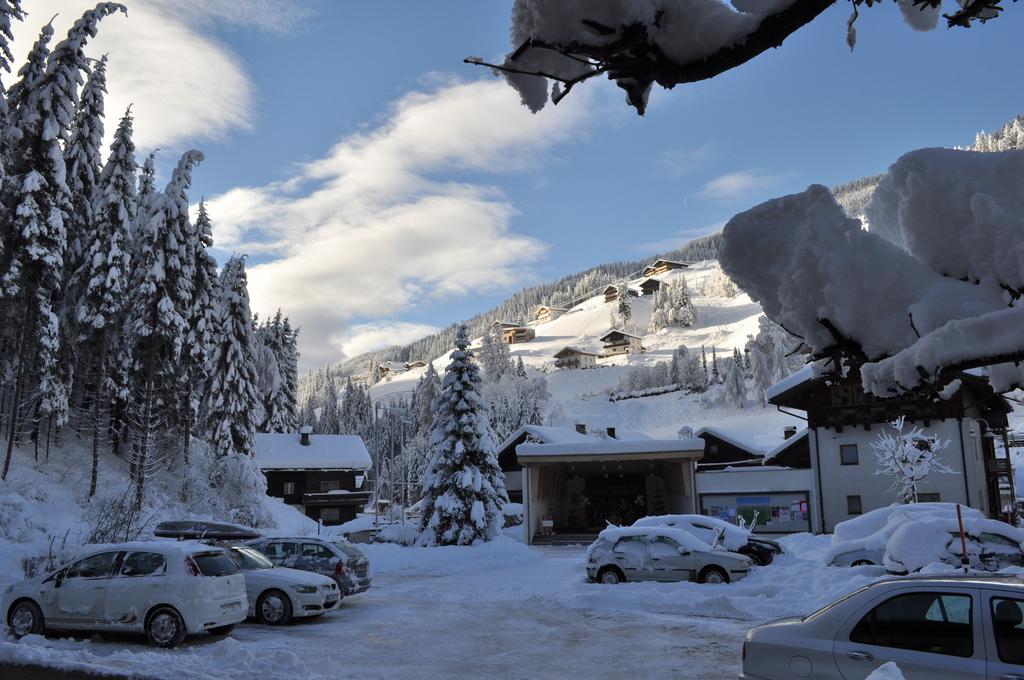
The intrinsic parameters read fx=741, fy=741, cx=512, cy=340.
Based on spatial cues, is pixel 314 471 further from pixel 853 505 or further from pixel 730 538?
pixel 730 538

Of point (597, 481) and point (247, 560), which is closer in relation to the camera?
point (247, 560)

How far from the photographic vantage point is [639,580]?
19938 millimetres

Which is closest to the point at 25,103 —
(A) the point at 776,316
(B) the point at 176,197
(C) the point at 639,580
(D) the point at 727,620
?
(B) the point at 176,197

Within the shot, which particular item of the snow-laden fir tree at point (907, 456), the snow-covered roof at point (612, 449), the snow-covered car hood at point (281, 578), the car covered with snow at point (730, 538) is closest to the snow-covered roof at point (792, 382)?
the snow-laden fir tree at point (907, 456)

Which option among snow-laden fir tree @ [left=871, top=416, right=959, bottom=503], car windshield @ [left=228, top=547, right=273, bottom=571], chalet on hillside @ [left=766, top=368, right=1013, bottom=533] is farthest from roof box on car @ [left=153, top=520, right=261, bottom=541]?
snow-laden fir tree @ [left=871, top=416, right=959, bottom=503]

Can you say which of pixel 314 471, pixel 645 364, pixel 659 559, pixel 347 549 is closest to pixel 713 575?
pixel 659 559

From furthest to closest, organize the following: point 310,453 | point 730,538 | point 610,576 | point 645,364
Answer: point 645,364, point 310,453, point 730,538, point 610,576

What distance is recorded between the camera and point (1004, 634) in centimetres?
574

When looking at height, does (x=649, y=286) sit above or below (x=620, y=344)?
above

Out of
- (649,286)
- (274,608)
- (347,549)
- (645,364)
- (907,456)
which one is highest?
(649,286)

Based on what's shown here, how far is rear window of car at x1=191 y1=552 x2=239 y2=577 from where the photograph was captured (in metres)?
12.9

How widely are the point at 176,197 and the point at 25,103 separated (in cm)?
789

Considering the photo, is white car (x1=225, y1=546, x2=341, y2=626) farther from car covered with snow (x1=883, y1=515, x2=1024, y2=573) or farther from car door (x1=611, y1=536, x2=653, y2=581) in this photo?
car covered with snow (x1=883, y1=515, x2=1024, y2=573)

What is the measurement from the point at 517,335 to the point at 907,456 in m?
143
